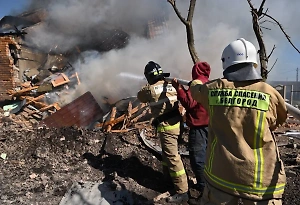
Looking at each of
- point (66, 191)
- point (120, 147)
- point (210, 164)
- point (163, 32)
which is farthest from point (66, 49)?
point (210, 164)

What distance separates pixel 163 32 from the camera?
13.5 metres

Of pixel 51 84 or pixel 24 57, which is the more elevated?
pixel 24 57

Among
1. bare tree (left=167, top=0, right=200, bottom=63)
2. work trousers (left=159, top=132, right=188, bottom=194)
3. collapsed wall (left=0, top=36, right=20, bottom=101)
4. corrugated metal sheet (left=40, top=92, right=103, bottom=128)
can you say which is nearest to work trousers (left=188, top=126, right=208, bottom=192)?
work trousers (left=159, top=132, right=188, bottom=194)

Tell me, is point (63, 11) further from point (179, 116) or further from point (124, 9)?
point (179, 116)

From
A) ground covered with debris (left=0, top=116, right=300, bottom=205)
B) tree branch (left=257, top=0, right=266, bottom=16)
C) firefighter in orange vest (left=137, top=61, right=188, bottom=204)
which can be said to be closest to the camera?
firefighter in orange vest (left=137, top=61, right=188, bottom=204)

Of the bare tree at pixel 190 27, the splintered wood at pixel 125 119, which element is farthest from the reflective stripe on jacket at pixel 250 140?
the splintered wood at pixel 125 119

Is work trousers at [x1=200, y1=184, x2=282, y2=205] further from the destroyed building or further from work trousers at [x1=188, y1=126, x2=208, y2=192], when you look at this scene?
the destroyed building

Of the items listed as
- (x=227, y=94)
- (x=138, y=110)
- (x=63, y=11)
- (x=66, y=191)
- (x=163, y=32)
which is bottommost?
(x=66, y=191)

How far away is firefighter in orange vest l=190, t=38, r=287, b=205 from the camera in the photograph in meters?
2.03

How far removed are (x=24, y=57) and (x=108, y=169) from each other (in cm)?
744

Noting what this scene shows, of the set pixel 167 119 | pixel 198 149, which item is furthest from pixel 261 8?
pixel 198 149

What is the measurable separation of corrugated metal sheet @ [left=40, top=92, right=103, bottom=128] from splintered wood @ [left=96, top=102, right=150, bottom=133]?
2.00 ft

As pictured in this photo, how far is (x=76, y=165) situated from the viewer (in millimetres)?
4797

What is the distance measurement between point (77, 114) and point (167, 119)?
155 inches
